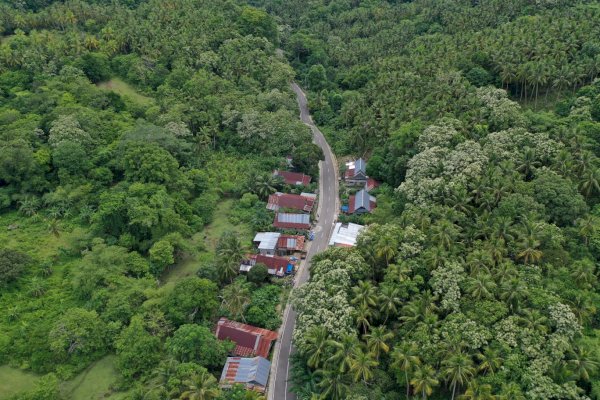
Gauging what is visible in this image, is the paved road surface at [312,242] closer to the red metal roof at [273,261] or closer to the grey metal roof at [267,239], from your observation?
the red metal roof at [273,261]

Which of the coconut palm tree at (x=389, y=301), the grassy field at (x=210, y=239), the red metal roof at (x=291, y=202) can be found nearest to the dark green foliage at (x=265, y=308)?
the grassy field at (x=210, y=239)

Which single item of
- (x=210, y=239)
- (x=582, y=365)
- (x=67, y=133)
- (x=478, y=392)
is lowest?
(x=210, y=239)

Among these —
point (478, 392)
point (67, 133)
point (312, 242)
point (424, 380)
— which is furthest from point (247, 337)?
point (67, 133)

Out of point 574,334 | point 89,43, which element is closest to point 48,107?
point 89,43

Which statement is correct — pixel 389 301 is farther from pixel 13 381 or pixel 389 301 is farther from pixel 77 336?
pixel 13 381

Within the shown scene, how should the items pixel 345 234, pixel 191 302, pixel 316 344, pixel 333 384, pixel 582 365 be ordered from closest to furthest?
pixel 582 365 → pixel 333 384 → pixel 316 344 → pixel 191 302 → pixel 345 234

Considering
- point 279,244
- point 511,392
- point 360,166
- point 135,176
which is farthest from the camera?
point 360,166

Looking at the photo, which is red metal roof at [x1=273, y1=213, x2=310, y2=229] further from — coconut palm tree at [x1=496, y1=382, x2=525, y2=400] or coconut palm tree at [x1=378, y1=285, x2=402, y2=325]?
coconut palm tree at [x1=496, y1=382, x2=525, y2=400]
